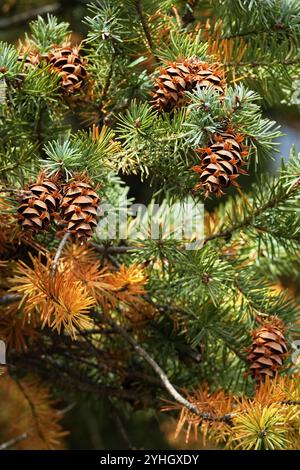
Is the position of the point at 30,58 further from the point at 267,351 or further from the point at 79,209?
the point at 267,351

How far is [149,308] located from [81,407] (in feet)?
2.87

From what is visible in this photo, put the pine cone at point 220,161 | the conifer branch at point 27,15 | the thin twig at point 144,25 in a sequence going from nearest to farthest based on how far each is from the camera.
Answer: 1. the pine cone at point 220,161
2. the thin twig at point 144,25
3. the conifer branch at point 27,15

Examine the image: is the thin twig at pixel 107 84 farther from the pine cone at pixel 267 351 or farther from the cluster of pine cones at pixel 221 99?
the pine cone at pixel 267 351

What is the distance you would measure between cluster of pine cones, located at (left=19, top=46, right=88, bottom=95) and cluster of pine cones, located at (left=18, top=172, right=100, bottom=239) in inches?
6.5

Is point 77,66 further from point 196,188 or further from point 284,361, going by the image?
point 284,361

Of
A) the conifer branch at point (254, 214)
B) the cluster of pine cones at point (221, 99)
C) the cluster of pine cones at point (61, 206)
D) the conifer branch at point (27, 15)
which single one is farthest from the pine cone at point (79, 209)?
the conifer branch at point (27, 15)

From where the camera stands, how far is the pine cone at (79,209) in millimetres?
1002

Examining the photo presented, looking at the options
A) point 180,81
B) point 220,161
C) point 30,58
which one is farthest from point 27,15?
point 220,161

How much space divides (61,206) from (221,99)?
0.79ft

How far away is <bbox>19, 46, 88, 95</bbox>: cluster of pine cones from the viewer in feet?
3.68

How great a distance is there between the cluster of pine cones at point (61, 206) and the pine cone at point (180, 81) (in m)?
0.16

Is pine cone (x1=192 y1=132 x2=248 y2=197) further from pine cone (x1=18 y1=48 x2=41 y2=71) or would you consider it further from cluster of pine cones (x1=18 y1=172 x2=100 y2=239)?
pine cone (x1=18 y1=48 x2=41 y2=71)

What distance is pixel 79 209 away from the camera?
1.00 m

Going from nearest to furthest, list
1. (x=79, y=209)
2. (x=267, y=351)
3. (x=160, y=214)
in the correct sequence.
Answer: (x=79, y=209)
(x=267, y=351)
(x=160, y=214)
